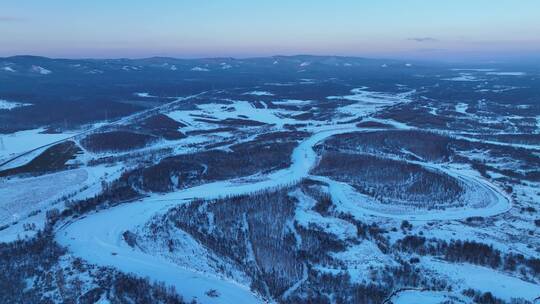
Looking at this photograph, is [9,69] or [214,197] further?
[9,69]

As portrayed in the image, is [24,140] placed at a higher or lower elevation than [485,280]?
higher

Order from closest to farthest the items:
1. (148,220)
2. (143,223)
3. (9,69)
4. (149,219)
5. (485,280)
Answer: (485,280)
(143,223)
(148,220)
(149,219)
(9,69)

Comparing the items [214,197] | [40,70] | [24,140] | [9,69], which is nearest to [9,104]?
[24,140]

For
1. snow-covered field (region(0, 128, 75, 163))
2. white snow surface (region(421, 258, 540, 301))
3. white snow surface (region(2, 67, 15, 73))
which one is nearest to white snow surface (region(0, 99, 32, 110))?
snow-covered field (region(0, 128, 75, 163))

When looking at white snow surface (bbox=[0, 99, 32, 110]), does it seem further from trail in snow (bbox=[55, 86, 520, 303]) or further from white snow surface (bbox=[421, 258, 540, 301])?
white snow surface (bbox=[421, 258, 540, 301])

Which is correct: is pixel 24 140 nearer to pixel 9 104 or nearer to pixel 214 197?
pixel 214 197

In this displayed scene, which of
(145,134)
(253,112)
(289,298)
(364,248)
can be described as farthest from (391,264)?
(253,112)

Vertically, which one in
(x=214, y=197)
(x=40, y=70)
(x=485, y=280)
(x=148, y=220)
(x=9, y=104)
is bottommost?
(x=485, y=280)

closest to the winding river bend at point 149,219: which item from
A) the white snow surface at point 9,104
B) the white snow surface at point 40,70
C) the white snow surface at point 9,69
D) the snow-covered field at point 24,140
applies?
the snow-covered field at point 24,140

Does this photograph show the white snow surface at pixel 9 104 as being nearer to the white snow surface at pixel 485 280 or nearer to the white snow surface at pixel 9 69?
the white snow surface at pixel 9 69

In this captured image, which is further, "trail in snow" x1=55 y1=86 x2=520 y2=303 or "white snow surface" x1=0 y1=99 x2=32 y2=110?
"white snow surface" x1=0 y1=99 x2=32 y2=110

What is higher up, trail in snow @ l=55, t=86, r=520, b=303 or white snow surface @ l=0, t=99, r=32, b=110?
white snow surface @ l=0, t=99, r=32, b=110

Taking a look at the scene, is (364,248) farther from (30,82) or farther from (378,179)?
(30,82)

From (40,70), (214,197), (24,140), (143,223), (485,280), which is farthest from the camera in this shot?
(40,70)
